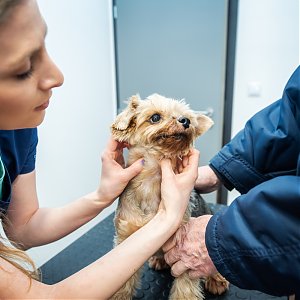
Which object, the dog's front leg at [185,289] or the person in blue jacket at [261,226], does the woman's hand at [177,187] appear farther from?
the dog's front leg at [185,289]

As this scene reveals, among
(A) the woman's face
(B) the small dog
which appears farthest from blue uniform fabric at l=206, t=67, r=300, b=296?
(A) the woman's face

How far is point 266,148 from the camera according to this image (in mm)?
1014

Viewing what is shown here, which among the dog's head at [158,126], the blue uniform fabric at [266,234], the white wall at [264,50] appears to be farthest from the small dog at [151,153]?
the white wall at [264,50]

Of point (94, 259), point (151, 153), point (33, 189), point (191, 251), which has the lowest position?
point (94, 259)

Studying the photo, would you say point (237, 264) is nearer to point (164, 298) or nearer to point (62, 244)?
point (164, 298)

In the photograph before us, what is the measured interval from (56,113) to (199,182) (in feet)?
4.06

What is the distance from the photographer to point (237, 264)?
2.42 feet

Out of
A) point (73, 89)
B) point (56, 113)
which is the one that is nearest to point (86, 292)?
point (56, 113)

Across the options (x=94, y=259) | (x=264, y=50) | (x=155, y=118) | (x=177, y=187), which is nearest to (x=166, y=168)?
(x=177, y=187)

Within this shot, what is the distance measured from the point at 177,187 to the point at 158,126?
22cm

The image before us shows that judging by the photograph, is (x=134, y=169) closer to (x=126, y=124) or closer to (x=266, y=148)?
(x=126, y=124)

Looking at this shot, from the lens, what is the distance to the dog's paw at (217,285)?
104 centimetres

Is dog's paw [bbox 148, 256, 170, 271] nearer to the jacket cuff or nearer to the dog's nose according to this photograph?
the jacket cuff

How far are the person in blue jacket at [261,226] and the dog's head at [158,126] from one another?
22 centimetres
